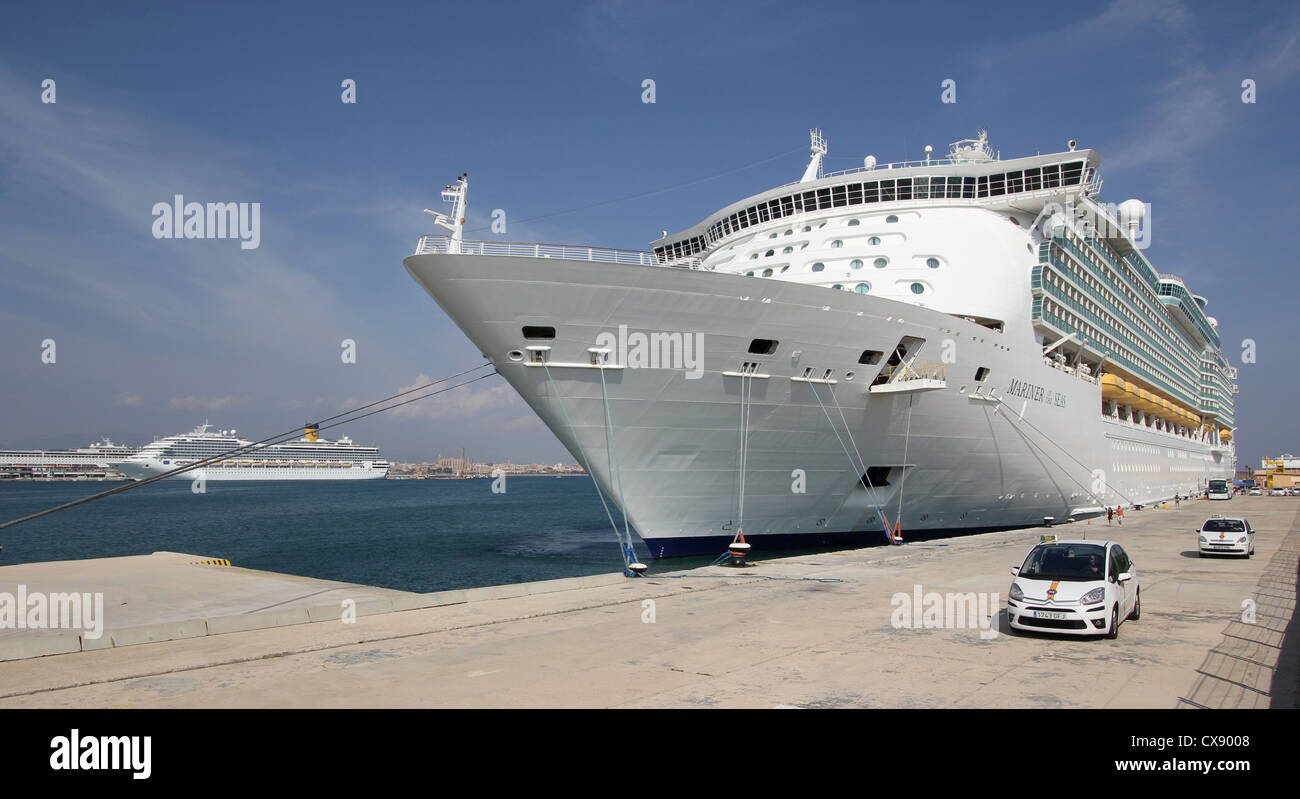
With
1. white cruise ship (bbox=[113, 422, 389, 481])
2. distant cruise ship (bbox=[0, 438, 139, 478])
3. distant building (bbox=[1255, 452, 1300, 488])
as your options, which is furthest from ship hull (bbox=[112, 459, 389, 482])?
distant building (bbox=[1255, 452, 1300, 488])

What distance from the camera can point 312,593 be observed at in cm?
1294

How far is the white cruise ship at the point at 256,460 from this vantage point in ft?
Result: 386

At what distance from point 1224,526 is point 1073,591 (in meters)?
11.9

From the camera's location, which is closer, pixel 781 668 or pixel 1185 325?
pixel 781 668

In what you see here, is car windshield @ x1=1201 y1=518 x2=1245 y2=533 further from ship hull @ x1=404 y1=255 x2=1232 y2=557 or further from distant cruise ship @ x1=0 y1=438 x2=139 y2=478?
distant cruise ship @ x1=0 y1=438 x2=139 y2=478

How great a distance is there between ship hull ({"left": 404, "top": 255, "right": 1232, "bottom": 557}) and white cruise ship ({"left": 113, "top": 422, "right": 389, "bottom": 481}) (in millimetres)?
108778

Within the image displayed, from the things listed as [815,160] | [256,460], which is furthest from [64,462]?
[815,160]

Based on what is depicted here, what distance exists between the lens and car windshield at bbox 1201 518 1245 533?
16.3m
